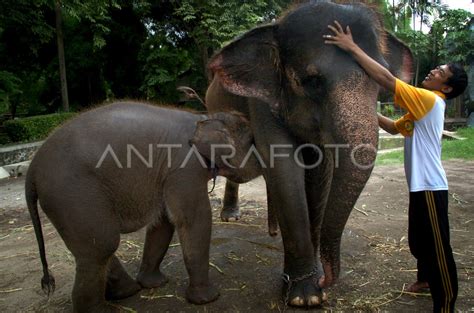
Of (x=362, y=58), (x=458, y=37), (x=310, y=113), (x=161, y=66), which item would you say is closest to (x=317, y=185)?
(x=310, y=113)

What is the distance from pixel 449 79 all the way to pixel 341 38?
0.72 metres

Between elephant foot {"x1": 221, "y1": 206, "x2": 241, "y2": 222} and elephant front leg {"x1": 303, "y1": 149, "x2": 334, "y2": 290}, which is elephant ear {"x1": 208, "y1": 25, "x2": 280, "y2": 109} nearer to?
elephant front leg {"x1": 303, "y1": 149, "x2": 334, "y2": 290}

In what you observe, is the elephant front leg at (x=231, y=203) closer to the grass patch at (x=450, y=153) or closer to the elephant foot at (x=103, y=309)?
the elephant foot at (x=103, y=309)

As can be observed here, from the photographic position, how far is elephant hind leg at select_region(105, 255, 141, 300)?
300 centimetres

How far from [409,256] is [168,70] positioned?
14.8 metres

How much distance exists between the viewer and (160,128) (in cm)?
292

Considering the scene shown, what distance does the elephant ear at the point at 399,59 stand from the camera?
321 centimetres

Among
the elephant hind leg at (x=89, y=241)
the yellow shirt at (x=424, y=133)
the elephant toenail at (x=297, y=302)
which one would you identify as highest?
the yellow shirt at (x=424, y=133)

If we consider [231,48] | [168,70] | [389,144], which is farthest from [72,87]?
[231,48]

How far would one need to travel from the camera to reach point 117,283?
3.03 metres

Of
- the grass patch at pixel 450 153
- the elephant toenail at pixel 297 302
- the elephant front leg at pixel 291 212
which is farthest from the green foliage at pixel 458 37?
the elephant toenail at pixel 297 302

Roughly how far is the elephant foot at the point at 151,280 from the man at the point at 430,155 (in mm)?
1831

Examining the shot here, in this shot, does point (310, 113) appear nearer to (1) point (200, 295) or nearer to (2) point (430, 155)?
(2) point (430, 155)

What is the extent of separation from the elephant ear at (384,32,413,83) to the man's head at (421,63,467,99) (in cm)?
52
